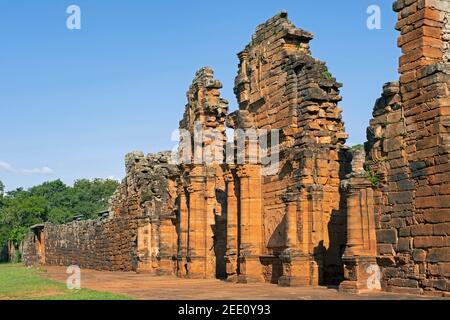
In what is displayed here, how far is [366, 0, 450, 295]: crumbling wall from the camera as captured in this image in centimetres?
1240

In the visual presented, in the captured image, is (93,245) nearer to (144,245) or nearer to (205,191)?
(144,245)

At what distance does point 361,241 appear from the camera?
14.0 meters

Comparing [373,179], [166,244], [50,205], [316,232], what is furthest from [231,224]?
[50,205]

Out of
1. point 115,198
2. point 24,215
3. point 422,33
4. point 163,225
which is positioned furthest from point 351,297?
point 24,215

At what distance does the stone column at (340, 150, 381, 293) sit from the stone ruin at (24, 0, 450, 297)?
0.03 metres

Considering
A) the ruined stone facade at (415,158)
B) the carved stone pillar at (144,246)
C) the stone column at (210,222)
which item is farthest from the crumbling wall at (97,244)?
the ruined stone facade at (415,158)

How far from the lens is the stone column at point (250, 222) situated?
1911 centimetres

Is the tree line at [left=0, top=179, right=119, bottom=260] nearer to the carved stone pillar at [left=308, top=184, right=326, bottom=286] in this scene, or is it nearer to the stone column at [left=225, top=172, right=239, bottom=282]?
the stone column at [left=225, top=172, right=239, bottom=282]

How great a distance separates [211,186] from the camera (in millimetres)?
23375

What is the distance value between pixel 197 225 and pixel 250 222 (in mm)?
4123

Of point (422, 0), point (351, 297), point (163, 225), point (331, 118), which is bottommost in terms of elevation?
point (351, 297)

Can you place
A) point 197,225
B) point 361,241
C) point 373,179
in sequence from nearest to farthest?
1. point 361,241
2. point 373,179
3. point 197,225

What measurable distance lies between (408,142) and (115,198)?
22.5 m

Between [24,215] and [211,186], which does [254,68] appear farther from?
[24,215]
